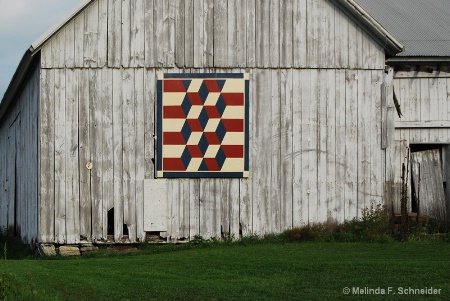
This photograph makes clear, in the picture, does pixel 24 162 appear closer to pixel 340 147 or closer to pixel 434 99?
pixel 340 147

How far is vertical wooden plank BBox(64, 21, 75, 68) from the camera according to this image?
22.1m

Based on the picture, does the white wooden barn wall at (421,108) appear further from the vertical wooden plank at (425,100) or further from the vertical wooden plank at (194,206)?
the vertical wooden plank at (194,206)

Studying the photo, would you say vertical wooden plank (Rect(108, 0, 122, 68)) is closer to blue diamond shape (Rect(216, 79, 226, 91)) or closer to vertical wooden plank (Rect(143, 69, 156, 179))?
vertical wooden plank (Rect(143, 69, 156, 179))

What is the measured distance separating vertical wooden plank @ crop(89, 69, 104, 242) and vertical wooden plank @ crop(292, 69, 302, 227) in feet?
14.4

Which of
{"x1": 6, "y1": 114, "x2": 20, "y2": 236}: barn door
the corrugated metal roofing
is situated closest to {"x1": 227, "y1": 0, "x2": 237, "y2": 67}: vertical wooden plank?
the corrugated metal roofing

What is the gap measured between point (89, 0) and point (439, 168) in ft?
32.7

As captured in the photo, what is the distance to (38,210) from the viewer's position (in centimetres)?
2233

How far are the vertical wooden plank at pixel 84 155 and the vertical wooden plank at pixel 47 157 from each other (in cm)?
63

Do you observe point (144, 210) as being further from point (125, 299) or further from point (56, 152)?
point (125, 299)

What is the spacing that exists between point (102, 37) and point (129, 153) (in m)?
2.70

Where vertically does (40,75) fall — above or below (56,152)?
above

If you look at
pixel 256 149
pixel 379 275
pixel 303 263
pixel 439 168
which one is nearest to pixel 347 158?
pixel 256 149

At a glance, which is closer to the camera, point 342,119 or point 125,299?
point 125,299

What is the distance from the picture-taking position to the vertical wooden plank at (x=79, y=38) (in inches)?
872
